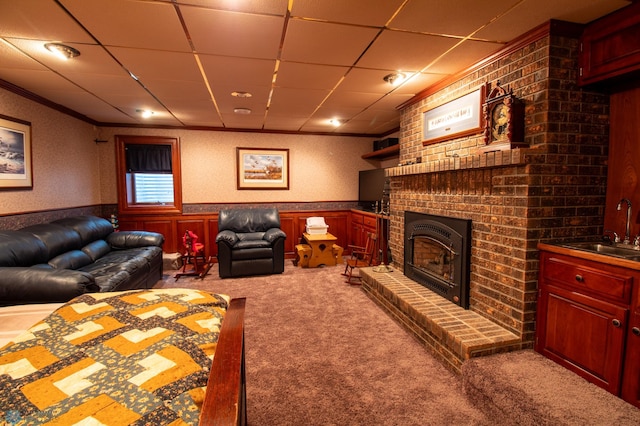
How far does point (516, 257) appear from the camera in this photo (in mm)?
2320

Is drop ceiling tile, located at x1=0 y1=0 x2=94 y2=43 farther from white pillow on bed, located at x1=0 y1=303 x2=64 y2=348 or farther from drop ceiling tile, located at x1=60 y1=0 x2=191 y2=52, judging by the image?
white pillow on bed, located at x1=0 y1=303 x2=64 y2=348

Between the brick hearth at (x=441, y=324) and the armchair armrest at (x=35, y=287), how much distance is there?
106 inches

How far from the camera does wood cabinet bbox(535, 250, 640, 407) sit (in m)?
1.72

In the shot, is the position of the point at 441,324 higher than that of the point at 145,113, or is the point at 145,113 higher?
the point at 145,113

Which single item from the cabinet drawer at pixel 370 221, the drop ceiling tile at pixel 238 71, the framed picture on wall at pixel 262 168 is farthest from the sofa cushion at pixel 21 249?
the cabinet drawer at pixel 370 221

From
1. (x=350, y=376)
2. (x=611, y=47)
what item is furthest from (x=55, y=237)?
(x=611, y=47)

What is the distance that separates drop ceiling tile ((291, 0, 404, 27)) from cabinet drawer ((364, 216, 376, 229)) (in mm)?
3604

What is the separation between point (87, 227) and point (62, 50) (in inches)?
93.1

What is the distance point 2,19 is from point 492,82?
3667 millimetres

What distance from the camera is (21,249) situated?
2.76 m

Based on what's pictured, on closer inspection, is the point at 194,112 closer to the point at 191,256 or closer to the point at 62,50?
the point at 62,50

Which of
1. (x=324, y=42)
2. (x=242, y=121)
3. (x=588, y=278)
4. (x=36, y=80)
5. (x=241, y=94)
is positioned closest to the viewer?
(x=588, y=278)

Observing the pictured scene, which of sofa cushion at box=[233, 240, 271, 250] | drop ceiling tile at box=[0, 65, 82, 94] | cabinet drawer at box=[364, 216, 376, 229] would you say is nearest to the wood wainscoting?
cabinet drawer at box=[364, 216, 376, 229]

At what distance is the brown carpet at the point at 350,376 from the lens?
6.15ft
